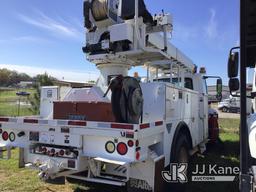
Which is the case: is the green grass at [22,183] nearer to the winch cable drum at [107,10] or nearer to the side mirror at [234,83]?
the winch cable drum at [107,10]

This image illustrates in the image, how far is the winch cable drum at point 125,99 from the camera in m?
3.93

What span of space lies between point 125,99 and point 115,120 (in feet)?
1.08

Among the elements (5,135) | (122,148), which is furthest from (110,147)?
(5,135)

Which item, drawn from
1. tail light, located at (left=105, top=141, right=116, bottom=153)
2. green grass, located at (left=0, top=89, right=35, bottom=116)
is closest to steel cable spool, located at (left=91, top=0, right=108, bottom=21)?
tail light, located at (left=105, top=141, right=116, bottom=153)

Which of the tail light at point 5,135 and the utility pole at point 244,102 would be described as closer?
the utility pole at point 244,102

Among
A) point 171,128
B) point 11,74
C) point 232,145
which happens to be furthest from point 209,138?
point 11,74

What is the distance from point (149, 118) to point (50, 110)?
2165 mm

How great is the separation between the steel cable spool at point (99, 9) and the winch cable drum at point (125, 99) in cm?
139

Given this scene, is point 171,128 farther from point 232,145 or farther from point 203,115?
point 232,145

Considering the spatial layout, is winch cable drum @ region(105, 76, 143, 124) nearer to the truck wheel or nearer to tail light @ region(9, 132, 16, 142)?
the truck wheel

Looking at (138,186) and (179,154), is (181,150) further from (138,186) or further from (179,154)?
(138,186)

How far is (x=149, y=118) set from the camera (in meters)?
4.44

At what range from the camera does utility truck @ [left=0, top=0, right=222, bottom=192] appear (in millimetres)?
3750

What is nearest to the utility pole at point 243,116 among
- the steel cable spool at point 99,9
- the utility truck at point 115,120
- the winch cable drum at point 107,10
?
the utility truck at point 115,120
